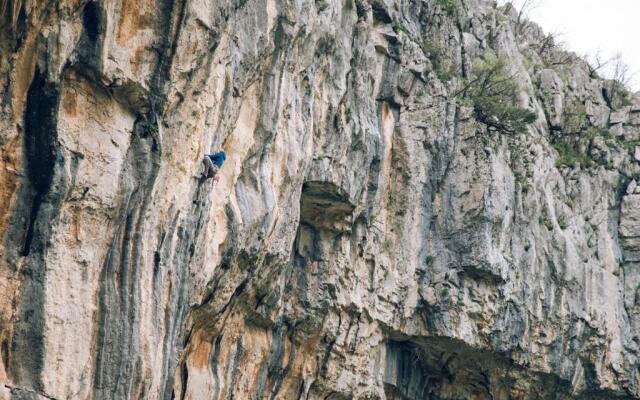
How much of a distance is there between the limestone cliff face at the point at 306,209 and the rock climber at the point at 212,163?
0.17 meters

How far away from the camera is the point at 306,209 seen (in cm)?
2217

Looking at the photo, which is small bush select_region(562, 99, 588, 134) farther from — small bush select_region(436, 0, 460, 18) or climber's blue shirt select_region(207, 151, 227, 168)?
climber's blue shirt select_region(207, 151, 227, 168)

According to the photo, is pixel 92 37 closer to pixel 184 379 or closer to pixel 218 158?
pixel 218 158

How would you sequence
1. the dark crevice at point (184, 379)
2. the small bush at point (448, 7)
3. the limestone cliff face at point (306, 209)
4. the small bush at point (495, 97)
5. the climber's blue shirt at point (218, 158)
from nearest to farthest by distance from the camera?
the limestone cliff face at point (306, 209) → the climber's blue shirt at point (218, 158) → the dark crevice at point (184, 379) → the small bush at point (495, 97) → the small bush at point (448, 7)

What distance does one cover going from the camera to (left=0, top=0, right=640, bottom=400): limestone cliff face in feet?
39.9

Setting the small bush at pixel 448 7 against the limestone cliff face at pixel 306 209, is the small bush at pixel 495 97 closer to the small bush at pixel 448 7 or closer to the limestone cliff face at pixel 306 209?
the limestone cliff face at pixel 306 209

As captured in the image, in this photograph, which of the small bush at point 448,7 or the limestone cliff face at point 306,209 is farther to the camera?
the small bush at point 448,7

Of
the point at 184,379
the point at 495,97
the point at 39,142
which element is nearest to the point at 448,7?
the point at 495,97

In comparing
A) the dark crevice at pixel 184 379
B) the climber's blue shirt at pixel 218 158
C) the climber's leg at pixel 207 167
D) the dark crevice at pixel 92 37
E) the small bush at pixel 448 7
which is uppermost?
the small bush at pixel 448 7

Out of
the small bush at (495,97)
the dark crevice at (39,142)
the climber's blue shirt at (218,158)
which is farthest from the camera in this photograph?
the small bush at (495,97)

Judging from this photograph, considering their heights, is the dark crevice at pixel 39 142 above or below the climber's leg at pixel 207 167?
below

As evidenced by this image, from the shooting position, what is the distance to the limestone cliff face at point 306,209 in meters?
12.2

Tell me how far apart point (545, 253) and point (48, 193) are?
18.9m

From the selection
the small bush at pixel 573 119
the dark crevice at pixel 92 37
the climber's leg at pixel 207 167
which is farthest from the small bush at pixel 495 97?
the dark crevice at pixel 92 37
